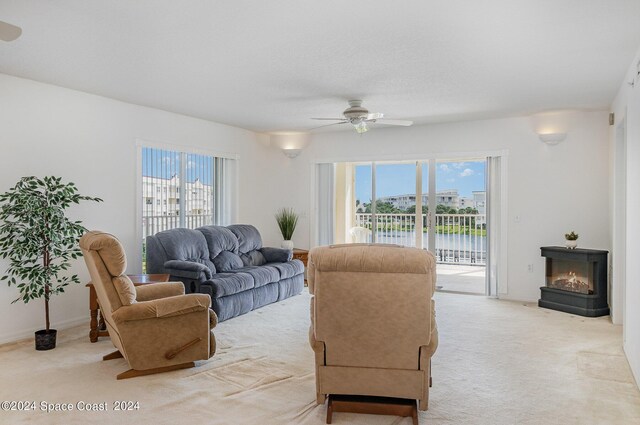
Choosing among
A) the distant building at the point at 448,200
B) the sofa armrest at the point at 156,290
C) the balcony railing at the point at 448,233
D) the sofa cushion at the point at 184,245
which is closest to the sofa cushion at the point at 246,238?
the sofa cushion at the point at 184,245

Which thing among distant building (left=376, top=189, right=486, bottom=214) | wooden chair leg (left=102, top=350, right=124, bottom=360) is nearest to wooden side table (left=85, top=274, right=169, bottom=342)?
wooden chair leg (left=102, top=350, right=124, bottom=360)

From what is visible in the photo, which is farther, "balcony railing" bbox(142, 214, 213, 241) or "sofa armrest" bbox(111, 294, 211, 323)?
"balcony railing" bbox(142, 214, 213, 241)

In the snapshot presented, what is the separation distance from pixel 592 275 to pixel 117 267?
5334 mm

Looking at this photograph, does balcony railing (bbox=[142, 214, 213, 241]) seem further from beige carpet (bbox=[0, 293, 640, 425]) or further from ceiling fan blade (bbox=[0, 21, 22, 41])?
ceiling fan blade (bbox=[0, 21, 22, 41])

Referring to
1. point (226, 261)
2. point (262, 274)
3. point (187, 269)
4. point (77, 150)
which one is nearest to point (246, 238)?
point (226, 261)

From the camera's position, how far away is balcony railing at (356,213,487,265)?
8.46 metres

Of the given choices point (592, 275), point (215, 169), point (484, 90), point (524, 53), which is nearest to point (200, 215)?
point (215, 169)

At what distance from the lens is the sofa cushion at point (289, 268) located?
608 centimetres

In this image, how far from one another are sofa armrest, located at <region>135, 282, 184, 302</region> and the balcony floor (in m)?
4.29

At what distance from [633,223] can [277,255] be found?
4.40m

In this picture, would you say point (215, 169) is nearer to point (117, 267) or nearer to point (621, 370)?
point (117, 267)

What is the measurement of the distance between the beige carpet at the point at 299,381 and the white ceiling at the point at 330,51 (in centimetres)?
252

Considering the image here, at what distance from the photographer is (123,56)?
11.9 feet

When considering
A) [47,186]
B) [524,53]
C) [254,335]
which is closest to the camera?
[524,53]
